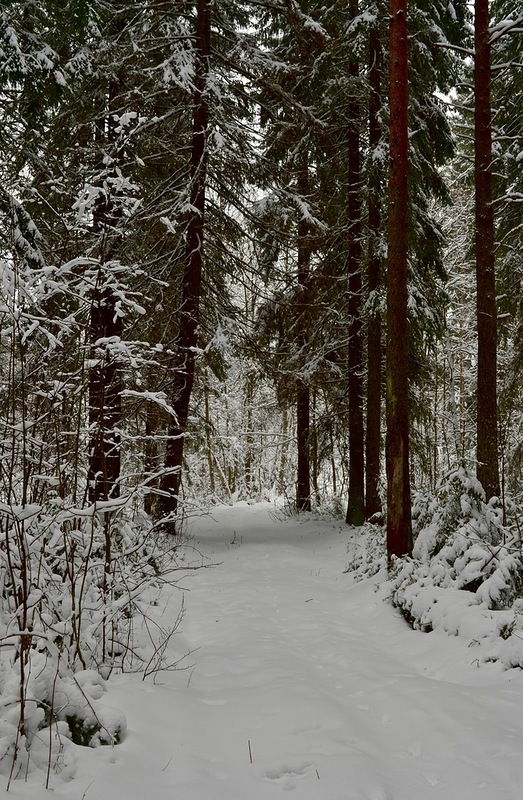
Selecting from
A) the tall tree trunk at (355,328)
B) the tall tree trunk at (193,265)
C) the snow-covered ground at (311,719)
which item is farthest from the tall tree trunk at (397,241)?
the tall tree trunk at (355,328)

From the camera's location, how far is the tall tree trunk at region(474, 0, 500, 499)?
837 cm

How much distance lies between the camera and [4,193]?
23.6ft

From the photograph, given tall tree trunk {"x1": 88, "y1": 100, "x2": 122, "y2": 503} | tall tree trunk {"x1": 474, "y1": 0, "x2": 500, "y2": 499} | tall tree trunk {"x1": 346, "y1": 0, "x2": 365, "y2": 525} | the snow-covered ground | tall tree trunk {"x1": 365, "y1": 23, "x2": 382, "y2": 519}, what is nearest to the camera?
the snow-covered ground

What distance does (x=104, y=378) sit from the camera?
3.98 m

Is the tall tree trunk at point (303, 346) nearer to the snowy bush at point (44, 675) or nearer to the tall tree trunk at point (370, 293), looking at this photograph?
the tall tree trunk at point (370, 293)

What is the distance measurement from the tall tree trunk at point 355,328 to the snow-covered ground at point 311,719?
20.2 ft

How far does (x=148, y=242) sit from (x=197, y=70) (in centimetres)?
339

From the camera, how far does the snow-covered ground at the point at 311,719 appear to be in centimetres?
271

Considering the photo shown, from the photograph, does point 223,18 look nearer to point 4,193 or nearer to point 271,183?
point 271,183

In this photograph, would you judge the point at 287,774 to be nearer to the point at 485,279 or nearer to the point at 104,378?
the point at 104,378

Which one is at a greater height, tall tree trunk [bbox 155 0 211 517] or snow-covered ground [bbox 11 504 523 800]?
tall tree trunk [bbox 155 0 211 517]

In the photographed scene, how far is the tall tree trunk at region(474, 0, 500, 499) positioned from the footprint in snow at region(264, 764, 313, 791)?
6128 millimetres

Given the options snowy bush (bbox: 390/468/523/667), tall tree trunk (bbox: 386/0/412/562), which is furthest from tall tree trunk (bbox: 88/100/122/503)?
tall tree trunk (bbox: 386/0/412/562)

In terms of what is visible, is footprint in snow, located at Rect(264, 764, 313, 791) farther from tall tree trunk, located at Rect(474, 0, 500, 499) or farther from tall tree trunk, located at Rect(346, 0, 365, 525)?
tall tree trunk, located at Rect(346, 0, 365, 525)
